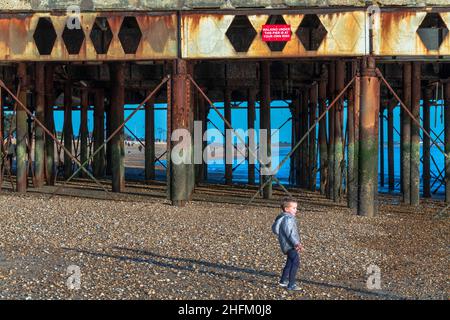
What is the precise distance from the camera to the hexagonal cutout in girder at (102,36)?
625 inches

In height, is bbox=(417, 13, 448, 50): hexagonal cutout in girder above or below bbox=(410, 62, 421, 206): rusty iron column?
above

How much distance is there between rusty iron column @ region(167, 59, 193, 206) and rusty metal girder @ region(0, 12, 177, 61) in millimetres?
527

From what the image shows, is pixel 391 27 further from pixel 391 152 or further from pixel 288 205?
pixel 391 152

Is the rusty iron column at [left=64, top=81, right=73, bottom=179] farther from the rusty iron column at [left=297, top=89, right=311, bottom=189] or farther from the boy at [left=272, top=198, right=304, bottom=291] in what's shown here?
the boy at [left=272, top=198, right=304, bottom=291]

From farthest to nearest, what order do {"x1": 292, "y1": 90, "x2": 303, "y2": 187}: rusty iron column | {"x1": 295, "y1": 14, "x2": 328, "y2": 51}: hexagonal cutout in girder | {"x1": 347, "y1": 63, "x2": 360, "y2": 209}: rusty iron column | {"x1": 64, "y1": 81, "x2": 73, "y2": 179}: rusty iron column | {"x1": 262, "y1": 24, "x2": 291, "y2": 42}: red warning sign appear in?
{"x1": 292, "y1": 90, "x2": 303, "y2": 187}: rusty iron column → {"x1": 64, "y1": 81, "x2": 73, "y2": 179}: rusty iron column → {"x1": 347, "y1": 63, "x2": 360, "y2": 209}: rusty iron column → {"x1": 295, "y1": 14, "x2": 328, "y2": 51}: hexagonal cutout in girder → {"x1": 262, "y1": 24, "x2": 291, "y2": 42}: red warning sign

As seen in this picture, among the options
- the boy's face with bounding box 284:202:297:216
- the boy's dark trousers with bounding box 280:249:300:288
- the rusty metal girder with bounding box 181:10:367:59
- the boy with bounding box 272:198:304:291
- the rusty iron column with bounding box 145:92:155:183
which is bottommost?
the boy's dark trousers with bounding box 280:249:300:288

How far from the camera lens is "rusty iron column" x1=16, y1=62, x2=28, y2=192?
58.4 ft

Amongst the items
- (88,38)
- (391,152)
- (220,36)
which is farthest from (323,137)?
(88,38)

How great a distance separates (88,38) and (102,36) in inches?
23.7

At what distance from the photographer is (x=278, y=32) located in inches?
591

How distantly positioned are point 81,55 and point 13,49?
65.8 inches

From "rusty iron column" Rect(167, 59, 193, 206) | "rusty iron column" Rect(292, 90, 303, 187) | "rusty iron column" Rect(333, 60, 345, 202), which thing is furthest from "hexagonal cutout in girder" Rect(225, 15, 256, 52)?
"rusty iron column" Rect(292, 90, 303, 187)
